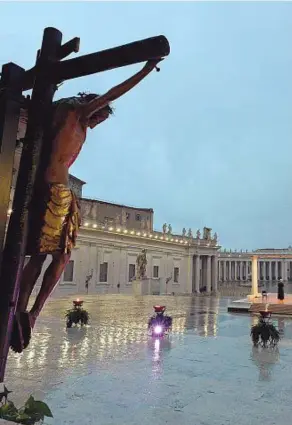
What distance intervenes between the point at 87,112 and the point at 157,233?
55.9 m

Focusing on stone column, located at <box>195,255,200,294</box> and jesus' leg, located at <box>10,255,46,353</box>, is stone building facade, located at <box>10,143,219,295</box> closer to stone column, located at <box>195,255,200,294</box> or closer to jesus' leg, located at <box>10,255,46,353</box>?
stone column, located at <box>195,255,200,294</box>

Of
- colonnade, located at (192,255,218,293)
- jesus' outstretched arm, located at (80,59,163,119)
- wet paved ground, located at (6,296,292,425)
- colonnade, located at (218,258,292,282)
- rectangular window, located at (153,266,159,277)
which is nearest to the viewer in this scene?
jesus' outstretched arm, located at (80,59,163,119)

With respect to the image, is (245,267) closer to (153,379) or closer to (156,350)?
(156,350)

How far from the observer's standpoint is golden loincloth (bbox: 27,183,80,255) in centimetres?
317

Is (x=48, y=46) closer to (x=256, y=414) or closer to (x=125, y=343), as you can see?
(x=256, y=414)

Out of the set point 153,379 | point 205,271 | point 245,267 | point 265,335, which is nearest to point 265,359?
point 265,335

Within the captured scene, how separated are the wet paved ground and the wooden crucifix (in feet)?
7.62

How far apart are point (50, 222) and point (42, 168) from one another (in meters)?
0.47

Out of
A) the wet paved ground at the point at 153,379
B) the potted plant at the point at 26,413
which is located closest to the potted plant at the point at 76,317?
the wet paved ground at the point at 153,379

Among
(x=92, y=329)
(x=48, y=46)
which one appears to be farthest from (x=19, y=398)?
(x=92, y=329)

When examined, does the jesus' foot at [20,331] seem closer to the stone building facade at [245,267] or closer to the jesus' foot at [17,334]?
the jesus' foot at [17,334]

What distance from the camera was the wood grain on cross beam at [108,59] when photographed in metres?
2.88

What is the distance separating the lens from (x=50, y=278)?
3.37 meters

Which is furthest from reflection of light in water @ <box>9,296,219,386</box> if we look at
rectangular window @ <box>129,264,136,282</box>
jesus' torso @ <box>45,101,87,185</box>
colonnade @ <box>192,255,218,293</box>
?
colonnade @ <box>192,255,218,293</box>
